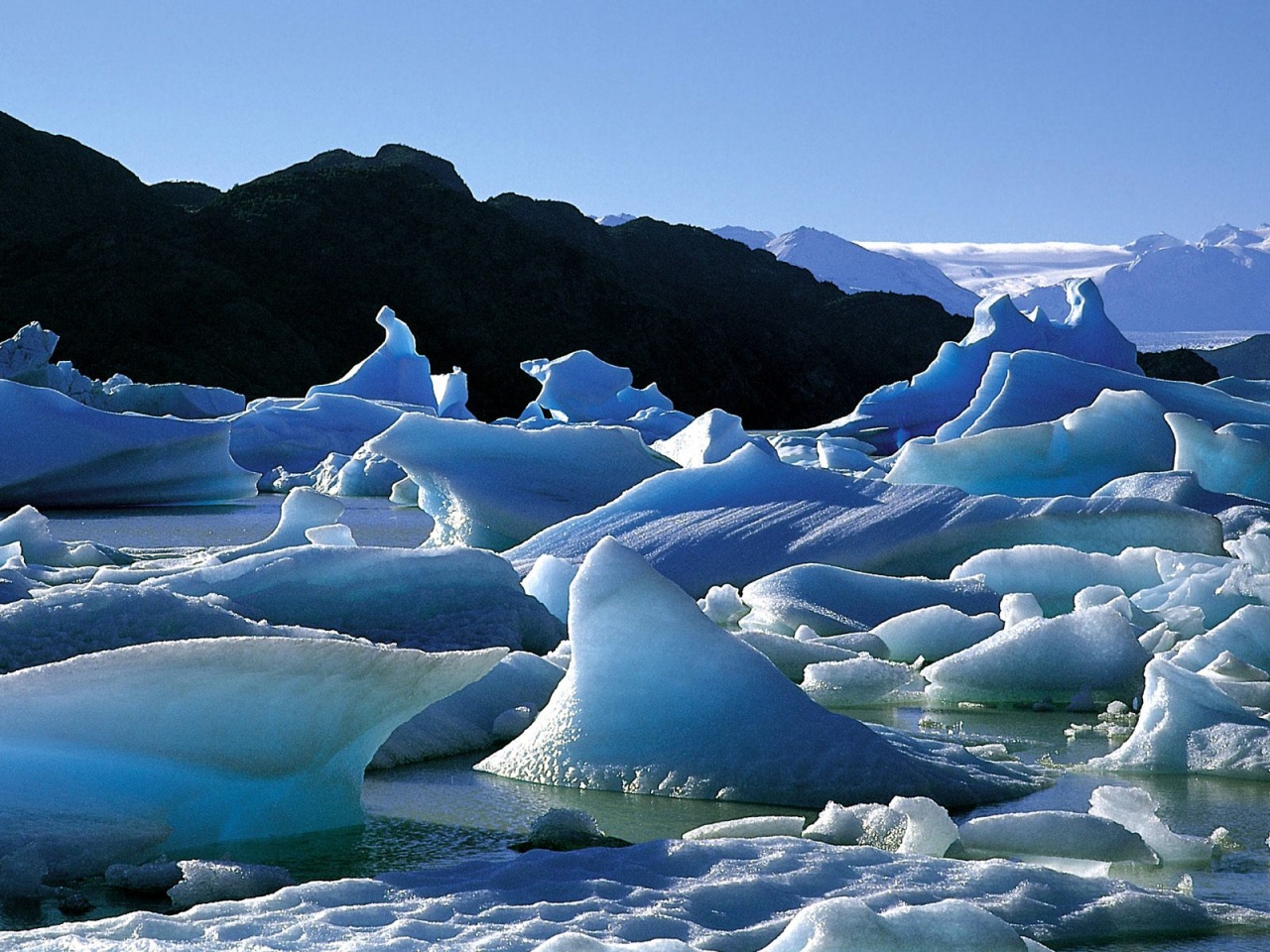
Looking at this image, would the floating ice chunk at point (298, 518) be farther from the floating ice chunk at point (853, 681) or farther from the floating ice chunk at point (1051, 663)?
the floating ice chunk at point (1051, 663)

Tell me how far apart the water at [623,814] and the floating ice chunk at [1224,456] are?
4.05 meters

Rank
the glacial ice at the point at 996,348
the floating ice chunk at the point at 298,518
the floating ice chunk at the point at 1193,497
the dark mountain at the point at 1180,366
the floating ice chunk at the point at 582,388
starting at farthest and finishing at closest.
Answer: the dark mountain at the point at 1180,366 → the floating ice chunk at the point at 582,388 → the glacial ice at the point at 996,348 → the floating ice chunk at the point at 1193,497 → the floating ice chunk at the point at 298,518

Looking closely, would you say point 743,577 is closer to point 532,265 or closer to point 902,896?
point 902,896

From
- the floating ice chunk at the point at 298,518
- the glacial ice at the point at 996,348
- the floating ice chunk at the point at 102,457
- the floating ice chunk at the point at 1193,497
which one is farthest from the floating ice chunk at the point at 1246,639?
the glacial ice at the point at 996,348

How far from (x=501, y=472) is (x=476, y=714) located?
421 centimetres

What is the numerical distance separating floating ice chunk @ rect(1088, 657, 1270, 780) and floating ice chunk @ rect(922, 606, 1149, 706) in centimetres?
73

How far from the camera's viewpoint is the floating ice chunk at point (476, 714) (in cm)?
330

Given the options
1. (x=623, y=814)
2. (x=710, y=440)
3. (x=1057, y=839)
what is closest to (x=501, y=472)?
(x=710, y=440)

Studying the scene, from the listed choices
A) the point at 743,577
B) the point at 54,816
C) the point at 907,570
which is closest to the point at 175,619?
the point at 54,816

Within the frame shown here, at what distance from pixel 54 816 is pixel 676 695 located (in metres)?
1.11

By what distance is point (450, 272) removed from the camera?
50844mm

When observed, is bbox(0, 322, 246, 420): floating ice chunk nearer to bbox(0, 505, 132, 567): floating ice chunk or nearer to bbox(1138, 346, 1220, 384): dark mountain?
bbox(0, 505, 132, 567): floating ice chunk

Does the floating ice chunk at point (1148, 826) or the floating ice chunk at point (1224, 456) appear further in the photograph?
the floating ice chunk at point (1224, 456)

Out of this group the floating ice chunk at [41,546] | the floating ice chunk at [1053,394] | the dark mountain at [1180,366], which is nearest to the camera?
the floating ice chunk at [41,546]
